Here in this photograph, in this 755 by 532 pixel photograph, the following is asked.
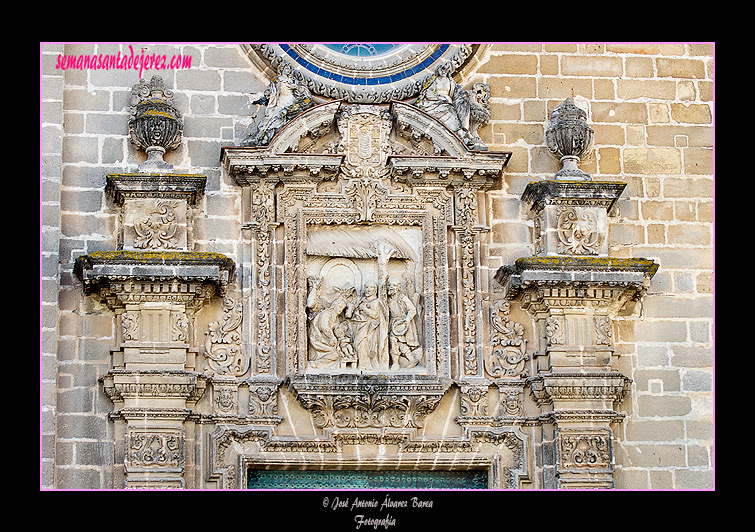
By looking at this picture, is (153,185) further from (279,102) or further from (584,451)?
(584,451)

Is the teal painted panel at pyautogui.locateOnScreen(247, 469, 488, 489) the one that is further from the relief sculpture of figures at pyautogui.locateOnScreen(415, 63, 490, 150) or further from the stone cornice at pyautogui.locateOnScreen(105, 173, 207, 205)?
the relief sculpture of figures at pyautogui.locateOnScreen(415, 63, 490, 150)

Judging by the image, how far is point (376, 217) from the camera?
1265 cm

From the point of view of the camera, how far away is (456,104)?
13.0 metres

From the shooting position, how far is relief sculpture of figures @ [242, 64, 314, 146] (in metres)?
12.6

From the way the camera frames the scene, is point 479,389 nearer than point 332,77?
Yes

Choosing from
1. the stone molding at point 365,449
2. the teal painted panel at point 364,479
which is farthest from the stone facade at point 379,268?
the teal painted panel at point 364,479

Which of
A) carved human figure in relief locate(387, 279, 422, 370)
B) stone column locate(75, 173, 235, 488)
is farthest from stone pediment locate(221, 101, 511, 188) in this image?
carved human figure in relief locate(387, 279, 422, 370)

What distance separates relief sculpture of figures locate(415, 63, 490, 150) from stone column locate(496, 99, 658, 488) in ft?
2.07

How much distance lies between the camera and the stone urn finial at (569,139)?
42.1 ft

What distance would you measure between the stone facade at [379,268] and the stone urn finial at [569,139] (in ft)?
0.10

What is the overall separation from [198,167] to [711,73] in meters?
4.43

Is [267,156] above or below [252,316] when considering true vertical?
above

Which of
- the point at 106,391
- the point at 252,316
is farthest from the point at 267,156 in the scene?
the point at 106,391

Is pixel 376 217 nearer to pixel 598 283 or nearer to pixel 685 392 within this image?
pixel 598 283
